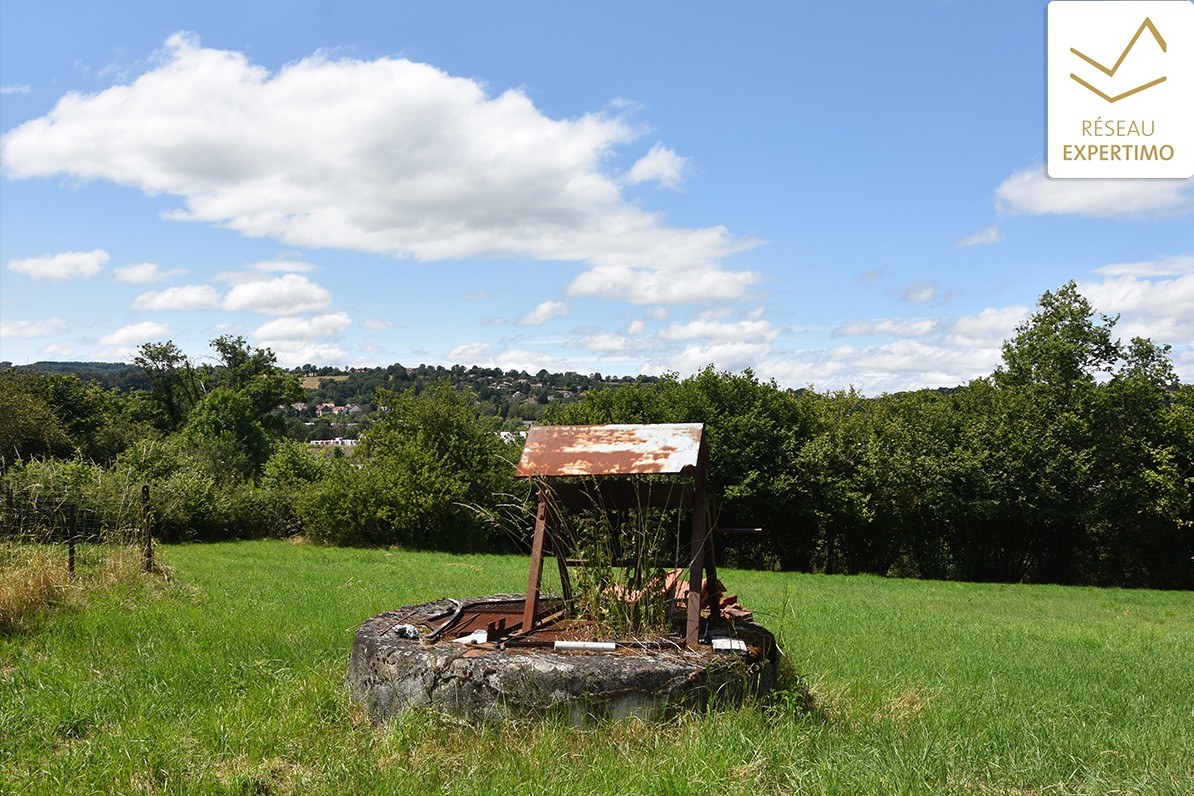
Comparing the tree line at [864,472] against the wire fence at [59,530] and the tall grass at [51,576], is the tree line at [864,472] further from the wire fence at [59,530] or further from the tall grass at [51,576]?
the tall grass at [51,576]

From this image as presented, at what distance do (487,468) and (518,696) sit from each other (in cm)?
2808

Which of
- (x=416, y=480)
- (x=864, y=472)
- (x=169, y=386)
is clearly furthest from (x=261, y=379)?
(x=864, y=472)

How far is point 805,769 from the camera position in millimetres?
4539

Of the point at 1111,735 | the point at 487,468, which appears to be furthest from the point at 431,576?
the point at 1111,735

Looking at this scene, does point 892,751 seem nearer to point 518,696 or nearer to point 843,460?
point 518,696

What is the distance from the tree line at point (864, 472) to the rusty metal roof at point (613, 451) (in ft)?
72.8

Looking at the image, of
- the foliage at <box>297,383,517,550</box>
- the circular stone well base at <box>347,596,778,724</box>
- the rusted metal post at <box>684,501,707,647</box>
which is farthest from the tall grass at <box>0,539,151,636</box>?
the foliage at <box>297,383,517,550</box>

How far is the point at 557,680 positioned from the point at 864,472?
27.5m

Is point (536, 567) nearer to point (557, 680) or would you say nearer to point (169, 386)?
point (557, 680)

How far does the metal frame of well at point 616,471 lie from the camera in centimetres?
637

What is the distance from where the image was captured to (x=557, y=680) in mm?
5246

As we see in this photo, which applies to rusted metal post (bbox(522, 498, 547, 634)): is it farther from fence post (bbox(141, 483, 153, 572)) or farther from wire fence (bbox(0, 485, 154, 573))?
fence post (bbox(141, 483, 153, 572))

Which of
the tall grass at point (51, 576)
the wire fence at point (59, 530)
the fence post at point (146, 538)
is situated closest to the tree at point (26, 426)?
the wire fence at point (59, 530)

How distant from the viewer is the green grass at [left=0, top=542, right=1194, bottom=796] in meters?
4.58
